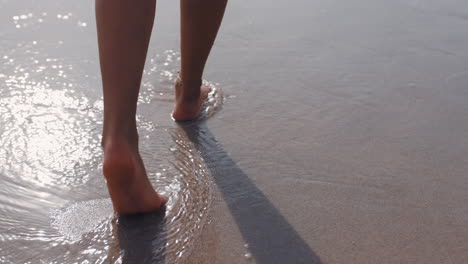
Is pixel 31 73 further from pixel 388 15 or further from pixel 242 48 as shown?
pixel 388 15

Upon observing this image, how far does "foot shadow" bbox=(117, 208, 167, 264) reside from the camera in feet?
4.70

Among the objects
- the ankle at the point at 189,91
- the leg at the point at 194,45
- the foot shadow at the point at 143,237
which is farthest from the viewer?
the ankle at the point at 189,91

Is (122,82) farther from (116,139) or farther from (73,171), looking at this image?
(73,171)

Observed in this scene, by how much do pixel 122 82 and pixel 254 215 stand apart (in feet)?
1.44

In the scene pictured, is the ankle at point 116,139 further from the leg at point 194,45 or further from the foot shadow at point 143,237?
the leg at point 194,45

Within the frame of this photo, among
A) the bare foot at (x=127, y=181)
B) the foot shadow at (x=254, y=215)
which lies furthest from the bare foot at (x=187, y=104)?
the bare foot at (x=127, y=181)

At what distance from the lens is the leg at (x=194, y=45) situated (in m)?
1.95

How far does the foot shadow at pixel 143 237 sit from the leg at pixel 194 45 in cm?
58

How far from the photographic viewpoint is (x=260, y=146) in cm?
196

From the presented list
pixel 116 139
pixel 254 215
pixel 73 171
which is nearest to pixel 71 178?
pixel 73 171

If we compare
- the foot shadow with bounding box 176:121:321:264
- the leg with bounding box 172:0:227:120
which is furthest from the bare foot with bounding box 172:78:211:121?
the foot shadow with bounding box 176:121:321:264

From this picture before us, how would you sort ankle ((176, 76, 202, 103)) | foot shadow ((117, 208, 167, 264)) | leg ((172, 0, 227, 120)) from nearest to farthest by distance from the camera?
foot shadow ((117, 208, 167, 264))
leg ((172, 0, 227, 120))
ankle ((176, 76, 202, 103))

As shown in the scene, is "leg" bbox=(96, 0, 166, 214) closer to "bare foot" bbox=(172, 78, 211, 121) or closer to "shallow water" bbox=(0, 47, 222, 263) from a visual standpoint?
"shallow water" bbox=(0, 47, 222, 263)

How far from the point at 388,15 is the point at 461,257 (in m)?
1.92
